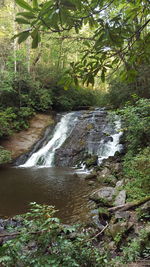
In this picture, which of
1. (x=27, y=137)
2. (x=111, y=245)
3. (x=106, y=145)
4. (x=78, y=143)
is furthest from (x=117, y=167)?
(x=27, y=137)

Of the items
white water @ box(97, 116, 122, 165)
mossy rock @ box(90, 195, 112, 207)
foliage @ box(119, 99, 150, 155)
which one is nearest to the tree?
mossy rock @ box(90, 195, 112, 207)

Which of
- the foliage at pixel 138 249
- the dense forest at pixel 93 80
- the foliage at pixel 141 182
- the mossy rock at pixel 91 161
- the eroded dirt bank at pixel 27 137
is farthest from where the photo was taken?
the eroded dirt bank at pixel 27 137

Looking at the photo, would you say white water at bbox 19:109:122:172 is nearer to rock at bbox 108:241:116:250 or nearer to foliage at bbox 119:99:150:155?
foliage at bbox 119:99:150:155

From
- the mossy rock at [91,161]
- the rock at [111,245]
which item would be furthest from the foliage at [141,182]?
the mossy rock at [91,161]

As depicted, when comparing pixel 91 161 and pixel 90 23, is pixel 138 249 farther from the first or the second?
pixel 91 161

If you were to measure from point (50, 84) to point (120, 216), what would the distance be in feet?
50.1

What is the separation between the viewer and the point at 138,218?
340 cm

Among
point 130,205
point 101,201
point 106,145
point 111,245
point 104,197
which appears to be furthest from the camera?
point 106,145

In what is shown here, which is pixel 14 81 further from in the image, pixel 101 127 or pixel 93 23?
pixel 93 23

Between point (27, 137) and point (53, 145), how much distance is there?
202cm

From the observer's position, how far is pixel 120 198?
4.40 meters

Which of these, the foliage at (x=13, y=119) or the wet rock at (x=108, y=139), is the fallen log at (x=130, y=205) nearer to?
the wet rock at (x=108, y=139)

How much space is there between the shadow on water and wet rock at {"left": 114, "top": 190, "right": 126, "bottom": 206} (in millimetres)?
770

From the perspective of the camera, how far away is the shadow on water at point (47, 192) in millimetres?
4711
